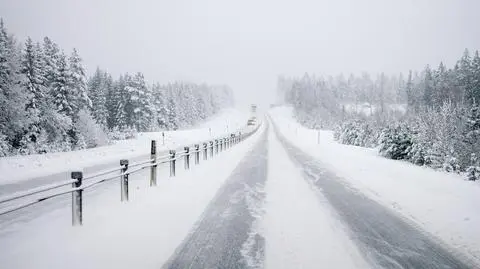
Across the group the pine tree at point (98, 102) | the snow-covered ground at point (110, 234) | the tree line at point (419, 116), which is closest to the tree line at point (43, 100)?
the pine tree at point (98, 102)

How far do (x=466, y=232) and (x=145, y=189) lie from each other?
8.37 m

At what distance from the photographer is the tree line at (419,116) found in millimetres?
14766

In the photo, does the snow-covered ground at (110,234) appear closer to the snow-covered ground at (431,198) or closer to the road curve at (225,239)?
the road curve at (225,239)

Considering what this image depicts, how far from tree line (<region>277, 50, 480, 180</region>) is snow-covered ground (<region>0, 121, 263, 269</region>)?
11.5 m

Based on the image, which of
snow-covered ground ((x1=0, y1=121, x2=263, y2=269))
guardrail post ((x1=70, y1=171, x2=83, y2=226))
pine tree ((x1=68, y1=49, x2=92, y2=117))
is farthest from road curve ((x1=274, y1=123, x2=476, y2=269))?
pine tree ((x1=68, y1=49, x2=92, y2=117))

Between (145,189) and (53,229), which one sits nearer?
(53,229)

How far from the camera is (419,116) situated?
20938 millimetres

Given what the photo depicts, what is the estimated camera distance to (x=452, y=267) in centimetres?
395

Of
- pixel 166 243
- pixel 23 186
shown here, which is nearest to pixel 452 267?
pixel 166 243

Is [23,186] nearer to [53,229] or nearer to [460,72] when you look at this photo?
[53,229]

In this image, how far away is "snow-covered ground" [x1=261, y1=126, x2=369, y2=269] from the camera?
4082 mm

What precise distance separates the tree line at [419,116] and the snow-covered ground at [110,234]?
1145cm

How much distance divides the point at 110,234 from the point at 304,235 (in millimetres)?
3571

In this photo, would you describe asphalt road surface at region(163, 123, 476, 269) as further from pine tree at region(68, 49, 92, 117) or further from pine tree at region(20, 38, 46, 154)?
pine tree at region(68, 49, 92, 117)
